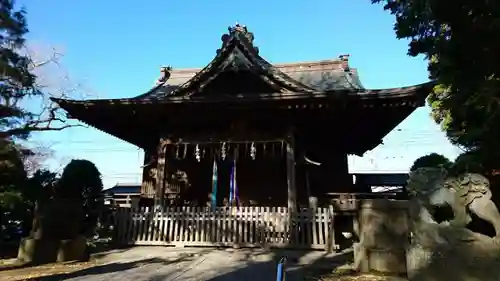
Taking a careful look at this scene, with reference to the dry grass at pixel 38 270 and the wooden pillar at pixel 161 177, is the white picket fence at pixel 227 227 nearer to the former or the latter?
the wooden pillar at pixel 161 177

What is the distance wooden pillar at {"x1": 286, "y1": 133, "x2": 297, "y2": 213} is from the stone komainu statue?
4968 mm

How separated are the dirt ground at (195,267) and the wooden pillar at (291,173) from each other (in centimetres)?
161

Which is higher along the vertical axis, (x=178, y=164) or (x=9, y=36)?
(x=9, y=36)

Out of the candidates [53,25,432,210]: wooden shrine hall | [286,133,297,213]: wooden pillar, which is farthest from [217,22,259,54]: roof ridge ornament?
[286,133,297,213]: wooden pillar

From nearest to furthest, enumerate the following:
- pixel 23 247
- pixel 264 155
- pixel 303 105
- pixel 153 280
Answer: pixel 153 280 < pixel 23 247 < pixel 303 105 < pixel 264 155

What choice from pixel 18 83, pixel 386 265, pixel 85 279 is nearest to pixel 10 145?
pixel 18 83

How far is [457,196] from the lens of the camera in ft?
17.5

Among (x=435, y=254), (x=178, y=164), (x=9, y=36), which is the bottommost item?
(x=435, y=254)

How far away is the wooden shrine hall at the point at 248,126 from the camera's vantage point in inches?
407

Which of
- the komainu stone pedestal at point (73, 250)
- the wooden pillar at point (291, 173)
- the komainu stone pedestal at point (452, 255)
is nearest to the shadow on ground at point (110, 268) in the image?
the komainu stone pedestal at point (73, 250)

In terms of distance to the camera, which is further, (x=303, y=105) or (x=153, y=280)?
(x=303, y=105)

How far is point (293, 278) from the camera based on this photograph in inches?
245

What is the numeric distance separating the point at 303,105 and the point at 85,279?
7.17m

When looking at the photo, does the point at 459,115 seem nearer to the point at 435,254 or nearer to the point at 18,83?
the point at 435,254
